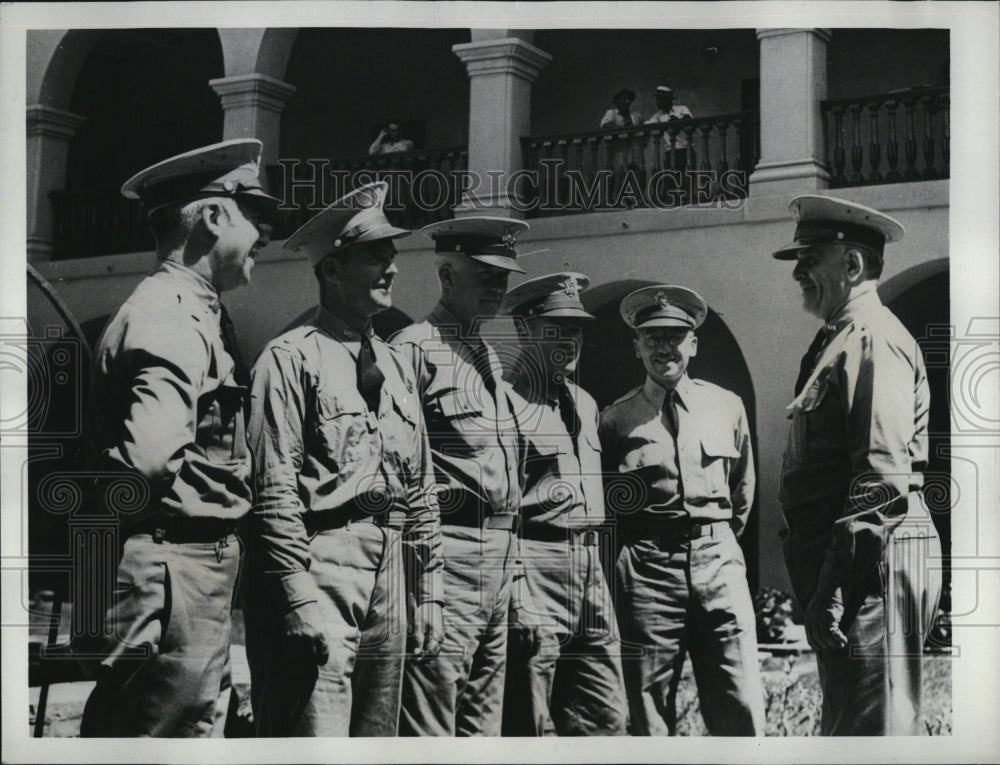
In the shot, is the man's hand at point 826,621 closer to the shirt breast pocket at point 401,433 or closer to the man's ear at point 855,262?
the man's ear at point 855,262

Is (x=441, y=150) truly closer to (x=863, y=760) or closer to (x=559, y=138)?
(x=559, y=138)

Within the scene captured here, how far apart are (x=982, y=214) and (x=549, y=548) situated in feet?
9.08

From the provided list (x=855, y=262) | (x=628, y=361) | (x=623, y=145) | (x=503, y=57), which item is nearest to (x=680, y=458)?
(x=628, y=361)

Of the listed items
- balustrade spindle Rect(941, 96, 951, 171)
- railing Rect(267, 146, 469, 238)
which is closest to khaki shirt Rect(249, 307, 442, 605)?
railing Rect(267, 146, 469, 238)

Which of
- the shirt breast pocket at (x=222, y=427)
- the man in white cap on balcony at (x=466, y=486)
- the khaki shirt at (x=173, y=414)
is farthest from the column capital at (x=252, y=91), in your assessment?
the shirt breast pocket at (x=222, y=427)

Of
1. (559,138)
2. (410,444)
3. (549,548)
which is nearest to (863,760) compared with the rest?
(549,548)

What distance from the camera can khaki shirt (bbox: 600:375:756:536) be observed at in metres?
7.49

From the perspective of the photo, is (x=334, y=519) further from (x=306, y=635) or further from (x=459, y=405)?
(x=459, y=405)

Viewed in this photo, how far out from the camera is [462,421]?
7465mm

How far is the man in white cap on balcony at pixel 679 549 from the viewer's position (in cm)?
747

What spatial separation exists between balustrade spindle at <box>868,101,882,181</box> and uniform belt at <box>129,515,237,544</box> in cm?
370

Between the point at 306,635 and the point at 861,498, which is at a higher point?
the point at 861,498

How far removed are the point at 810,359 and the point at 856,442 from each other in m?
0.47

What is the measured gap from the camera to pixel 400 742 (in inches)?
293
